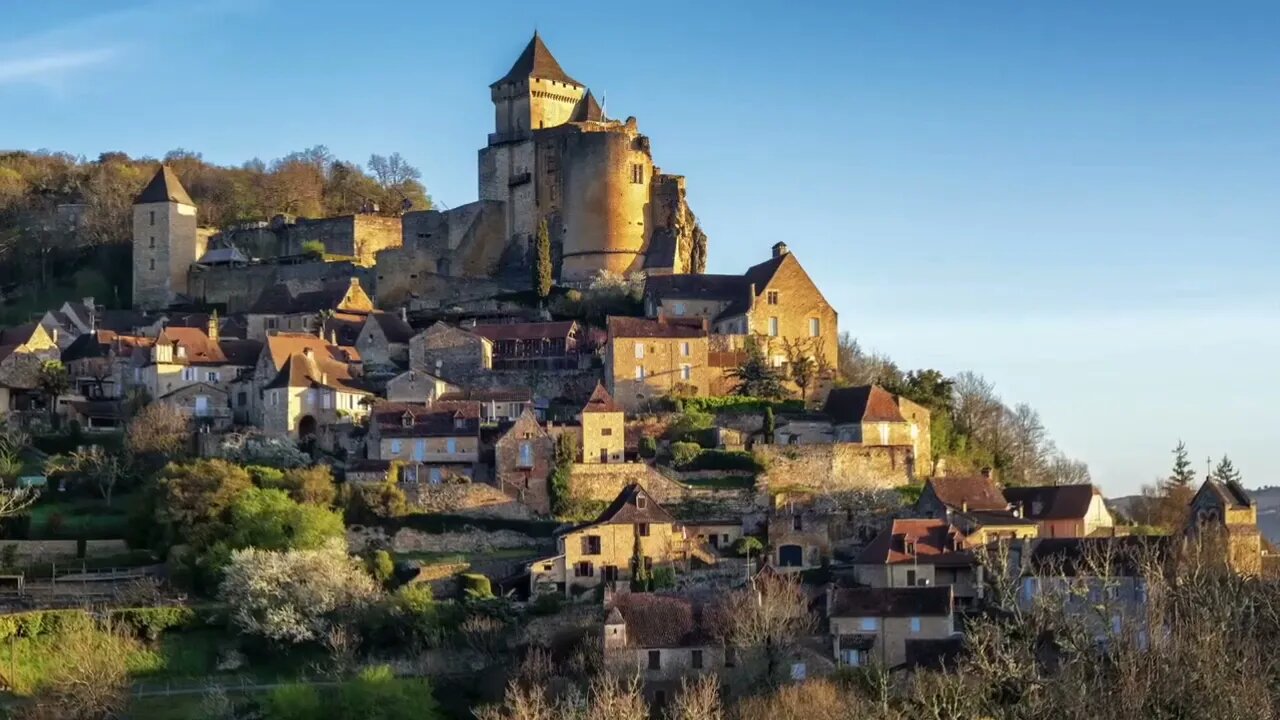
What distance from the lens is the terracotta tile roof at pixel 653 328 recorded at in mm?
69938

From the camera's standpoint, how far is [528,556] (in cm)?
5922

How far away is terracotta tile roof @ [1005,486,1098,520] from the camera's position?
206 ft

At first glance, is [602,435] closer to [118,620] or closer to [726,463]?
[726,463]

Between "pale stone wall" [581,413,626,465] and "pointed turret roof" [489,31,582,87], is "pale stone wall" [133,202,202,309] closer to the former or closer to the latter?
"pointed turret roof" [489,31,582,87]

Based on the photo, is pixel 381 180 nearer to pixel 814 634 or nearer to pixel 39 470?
pixel 39 470

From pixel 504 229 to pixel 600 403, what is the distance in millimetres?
22793

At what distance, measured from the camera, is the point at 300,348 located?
69.9 metres

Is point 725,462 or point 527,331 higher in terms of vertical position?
point 527,331

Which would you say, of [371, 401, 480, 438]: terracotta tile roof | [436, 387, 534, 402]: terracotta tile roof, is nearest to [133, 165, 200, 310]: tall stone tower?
[436, 387, 534, 402]: terracotta tile roof

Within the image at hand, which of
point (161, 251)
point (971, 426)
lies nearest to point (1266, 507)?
point (971, 426)

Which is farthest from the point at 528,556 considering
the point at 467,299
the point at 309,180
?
the point at 309,180

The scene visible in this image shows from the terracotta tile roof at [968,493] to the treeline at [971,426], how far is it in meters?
4.85

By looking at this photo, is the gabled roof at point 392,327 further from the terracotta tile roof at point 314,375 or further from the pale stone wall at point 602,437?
the pale stone wall at point 602,437

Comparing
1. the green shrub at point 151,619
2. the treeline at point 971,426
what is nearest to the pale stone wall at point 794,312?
the treeline at point 971,426
